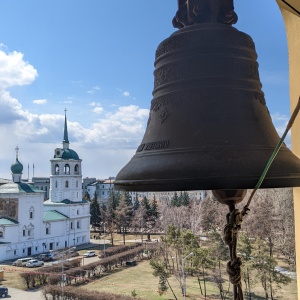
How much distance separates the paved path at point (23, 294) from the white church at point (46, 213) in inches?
277

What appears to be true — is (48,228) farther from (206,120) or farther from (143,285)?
(206,120)

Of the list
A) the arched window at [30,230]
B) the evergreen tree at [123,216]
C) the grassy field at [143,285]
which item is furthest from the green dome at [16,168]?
the grassy field at [143,285]

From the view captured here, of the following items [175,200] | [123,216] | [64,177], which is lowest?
[123,216]

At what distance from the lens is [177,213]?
19.9 meters

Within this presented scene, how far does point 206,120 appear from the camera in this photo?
102cm

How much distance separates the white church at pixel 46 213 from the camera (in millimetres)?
19750

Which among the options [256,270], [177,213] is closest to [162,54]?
[256,270]

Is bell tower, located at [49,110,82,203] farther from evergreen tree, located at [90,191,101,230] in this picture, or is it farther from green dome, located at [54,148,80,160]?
evergreen tree, located at [90,191,101,230]

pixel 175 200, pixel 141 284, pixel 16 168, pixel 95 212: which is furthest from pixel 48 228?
pixel 141 284

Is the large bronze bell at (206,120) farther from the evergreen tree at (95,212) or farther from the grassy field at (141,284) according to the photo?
the evergreen tree at (95,212)

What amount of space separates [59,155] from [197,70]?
23.9 meters

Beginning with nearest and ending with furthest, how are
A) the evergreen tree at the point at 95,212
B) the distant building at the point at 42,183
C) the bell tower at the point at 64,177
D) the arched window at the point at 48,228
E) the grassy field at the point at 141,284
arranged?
1. the grassy field at the point at 141,284
2. the arched window at the point at 48,228
3. the bell tower at the point at 64,177
4. the evergreen tree at the point at 95,212
5. the distant building at the point at 42,183

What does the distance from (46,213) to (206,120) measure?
2298cm

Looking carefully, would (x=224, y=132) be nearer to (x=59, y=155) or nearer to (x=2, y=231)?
(x=2, y=231)
